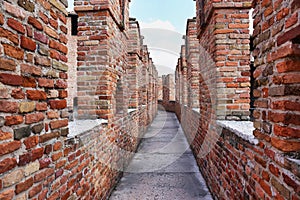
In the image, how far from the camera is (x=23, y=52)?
4.55 ft

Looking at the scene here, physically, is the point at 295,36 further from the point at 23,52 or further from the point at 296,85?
the point at 23,52

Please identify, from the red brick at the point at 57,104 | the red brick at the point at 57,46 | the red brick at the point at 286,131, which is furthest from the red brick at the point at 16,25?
the red brick at the point at 286,131

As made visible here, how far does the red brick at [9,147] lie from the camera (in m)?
1.18

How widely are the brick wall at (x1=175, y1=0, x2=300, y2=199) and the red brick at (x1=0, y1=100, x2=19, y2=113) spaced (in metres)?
1.69

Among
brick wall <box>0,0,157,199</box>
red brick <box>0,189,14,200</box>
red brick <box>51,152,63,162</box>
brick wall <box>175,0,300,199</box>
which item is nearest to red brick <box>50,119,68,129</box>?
brick wall <box>0,0,157,199</box>

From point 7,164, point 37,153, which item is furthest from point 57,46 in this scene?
point 7,164

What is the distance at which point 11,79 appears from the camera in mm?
1274

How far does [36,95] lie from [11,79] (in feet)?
0.87

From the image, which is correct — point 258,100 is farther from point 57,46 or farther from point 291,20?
point 57,46

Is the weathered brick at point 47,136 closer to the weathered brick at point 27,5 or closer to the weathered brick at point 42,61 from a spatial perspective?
the weathered brick at point 42,61

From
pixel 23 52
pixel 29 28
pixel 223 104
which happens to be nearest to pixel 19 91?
pixel 23 52

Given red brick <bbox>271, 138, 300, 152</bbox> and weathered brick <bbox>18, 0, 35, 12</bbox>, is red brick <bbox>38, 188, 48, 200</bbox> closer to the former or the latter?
weathered brick <bbox>18, 0, 35, 12</bbox>

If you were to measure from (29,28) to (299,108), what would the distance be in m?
1.81

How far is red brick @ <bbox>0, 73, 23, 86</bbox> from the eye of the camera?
1.21 meters
